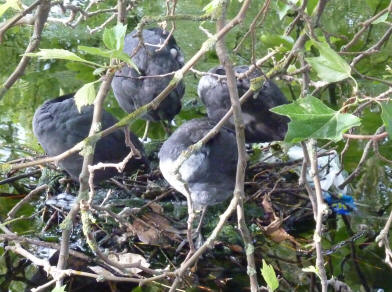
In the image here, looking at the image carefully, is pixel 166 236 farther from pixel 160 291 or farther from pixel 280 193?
pixel 280 193

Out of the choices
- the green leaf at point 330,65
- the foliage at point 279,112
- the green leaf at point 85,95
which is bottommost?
the foliage at point 279,112

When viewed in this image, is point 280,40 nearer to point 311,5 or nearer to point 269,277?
point 311,5

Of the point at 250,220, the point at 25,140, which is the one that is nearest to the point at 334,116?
the point at 250,220

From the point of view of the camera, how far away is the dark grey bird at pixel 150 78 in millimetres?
1351

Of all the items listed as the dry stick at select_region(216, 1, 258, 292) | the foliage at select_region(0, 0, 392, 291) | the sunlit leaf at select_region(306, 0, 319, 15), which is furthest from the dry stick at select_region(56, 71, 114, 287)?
the sunlit leaf at select_region(306, 0, 319, 15)

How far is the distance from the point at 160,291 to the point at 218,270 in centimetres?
13

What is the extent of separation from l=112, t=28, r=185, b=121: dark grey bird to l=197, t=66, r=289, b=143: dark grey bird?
92 mm

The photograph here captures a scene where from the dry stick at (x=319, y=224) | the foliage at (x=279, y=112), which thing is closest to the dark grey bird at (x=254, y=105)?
the foliage at (x=279, y=112)

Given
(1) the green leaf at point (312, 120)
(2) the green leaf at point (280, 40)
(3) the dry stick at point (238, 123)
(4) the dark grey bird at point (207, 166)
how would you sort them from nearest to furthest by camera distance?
(1) the green leaf at point (312, 120) < (3) the dry stick at point (238, 123) < (4) the dark grey bird at point (207, 166) < (2) the green leaf at point (280, 40)

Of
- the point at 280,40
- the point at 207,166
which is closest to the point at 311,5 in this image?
the point at 280,40

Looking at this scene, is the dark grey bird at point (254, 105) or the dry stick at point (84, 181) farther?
the dark grey bird at point (254, 105)

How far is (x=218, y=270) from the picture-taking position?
3.80 ft

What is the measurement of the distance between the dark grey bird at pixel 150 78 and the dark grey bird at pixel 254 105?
9cm

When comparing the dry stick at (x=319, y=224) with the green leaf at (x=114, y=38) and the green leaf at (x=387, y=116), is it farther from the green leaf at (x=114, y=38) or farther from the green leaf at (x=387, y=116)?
the green leaf at (x=114, y=38)
